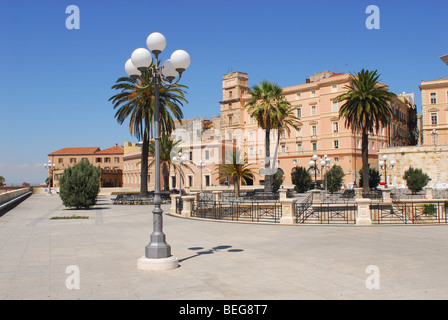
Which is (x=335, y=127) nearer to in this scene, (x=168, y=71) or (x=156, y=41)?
(x=168, y=71)

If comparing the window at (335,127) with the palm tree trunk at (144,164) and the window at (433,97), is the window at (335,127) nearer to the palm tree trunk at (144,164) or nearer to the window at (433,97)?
the window at (433,97)

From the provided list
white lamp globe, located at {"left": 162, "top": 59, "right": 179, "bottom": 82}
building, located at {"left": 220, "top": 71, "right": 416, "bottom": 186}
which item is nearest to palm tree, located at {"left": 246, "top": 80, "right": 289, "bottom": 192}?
building, located at {"left": 220, "top": 71, "right": 416, "bottom": 186}

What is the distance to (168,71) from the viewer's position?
31.4 ft

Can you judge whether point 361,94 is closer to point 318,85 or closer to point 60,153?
point 318,85

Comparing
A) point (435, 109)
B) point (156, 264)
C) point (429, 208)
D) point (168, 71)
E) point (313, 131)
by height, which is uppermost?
point (435, 109)

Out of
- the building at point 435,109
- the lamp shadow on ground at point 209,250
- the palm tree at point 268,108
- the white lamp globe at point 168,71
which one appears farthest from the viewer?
the building at point 435,109

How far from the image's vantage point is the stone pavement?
6.66 meters

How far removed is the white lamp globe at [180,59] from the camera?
914 centimetres

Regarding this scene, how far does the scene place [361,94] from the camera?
3697 cm

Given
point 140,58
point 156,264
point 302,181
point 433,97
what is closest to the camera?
point 156,264

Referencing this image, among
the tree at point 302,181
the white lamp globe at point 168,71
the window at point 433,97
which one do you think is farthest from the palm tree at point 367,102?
the window at point 433,97

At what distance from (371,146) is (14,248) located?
60.3 metres

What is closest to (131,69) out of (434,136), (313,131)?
(313,131)

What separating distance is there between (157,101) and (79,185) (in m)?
20.3
